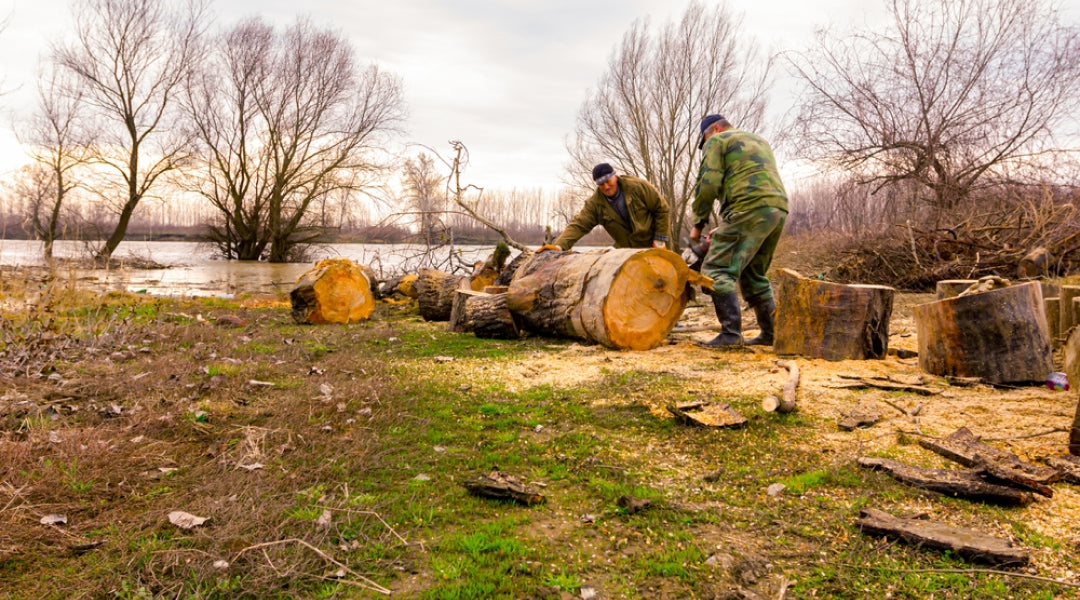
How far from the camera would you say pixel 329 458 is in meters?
2.98

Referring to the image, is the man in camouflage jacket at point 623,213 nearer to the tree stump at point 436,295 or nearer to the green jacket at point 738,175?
the green jacket at point 738,175

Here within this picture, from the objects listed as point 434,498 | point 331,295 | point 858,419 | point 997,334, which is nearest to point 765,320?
point 997,334

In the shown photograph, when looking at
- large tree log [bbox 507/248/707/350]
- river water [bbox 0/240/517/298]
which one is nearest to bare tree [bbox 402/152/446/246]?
river water [bbox 0/240/517/298]

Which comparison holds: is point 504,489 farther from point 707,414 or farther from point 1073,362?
point 1073,362

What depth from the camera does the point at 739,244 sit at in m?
5.72

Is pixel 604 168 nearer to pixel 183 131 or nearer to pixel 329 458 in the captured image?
pixel 329 458

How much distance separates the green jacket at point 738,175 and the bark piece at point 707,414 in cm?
275

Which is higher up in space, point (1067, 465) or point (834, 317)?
point (834, 317)

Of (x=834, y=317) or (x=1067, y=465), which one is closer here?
(x=1067, y=465)

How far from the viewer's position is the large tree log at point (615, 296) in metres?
Result: 5.81

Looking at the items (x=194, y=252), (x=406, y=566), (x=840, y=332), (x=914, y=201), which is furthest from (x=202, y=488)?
(x=194, y=252)

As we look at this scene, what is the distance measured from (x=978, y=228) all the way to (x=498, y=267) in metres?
7.83

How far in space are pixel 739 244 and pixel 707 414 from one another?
107 inches

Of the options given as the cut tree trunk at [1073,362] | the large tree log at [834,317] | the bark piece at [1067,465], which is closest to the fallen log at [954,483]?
the bark piece at [1067,465]
